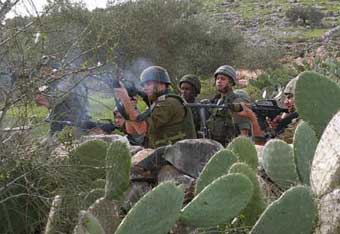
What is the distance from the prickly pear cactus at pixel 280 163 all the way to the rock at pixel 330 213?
785 mm

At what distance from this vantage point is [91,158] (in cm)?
451

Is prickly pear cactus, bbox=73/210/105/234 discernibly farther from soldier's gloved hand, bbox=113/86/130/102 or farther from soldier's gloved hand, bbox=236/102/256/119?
soldier's gloved hand, bbox=236/102/256/119

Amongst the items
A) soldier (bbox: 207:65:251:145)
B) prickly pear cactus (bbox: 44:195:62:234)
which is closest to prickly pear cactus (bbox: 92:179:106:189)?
prickly pear cactus (bbox: 44:195:62:234)

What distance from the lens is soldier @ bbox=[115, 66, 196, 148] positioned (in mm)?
5449

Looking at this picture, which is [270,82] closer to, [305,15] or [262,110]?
[262,110]

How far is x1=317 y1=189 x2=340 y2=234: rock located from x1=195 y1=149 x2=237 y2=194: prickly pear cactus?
2.33ft

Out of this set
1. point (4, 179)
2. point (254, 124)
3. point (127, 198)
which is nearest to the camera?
point (4, 179)

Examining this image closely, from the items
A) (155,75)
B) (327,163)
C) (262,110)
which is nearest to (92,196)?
(327,163)

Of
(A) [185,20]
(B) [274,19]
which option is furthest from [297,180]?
(B) [274,19]

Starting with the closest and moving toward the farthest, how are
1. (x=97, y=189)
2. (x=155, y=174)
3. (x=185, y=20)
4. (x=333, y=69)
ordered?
(x=97, y=189) → (x=155, y=174) → (x=333, y=69) → (x=185, y=20)

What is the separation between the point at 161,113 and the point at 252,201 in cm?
165

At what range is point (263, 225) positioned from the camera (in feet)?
11.4

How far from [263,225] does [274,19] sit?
1710 inches

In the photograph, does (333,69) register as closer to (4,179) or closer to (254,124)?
(254,124)
